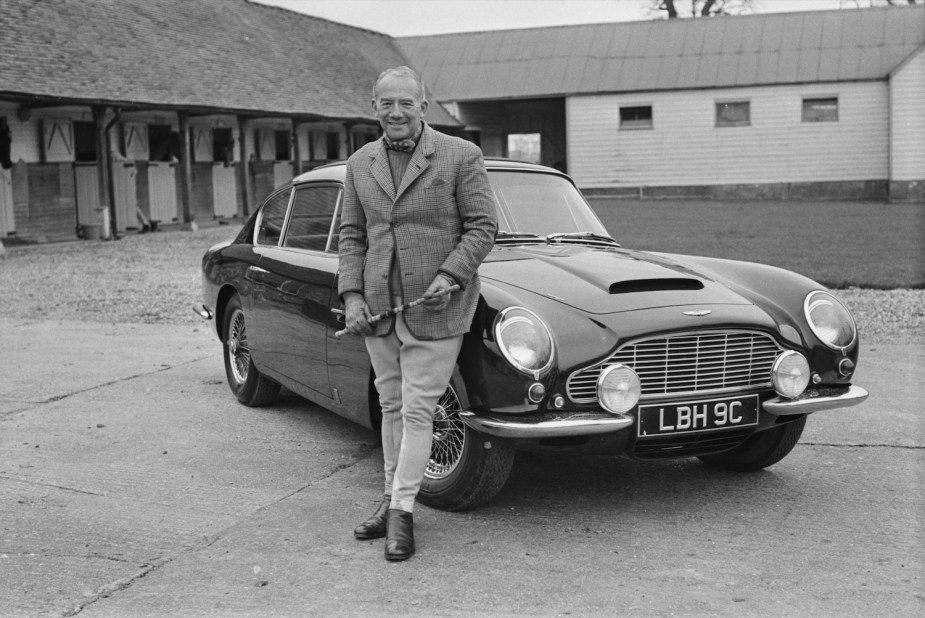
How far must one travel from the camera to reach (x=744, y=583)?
3.65 metres

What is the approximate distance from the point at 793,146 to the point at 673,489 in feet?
107

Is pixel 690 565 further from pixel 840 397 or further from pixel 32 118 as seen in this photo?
pixel 32 118

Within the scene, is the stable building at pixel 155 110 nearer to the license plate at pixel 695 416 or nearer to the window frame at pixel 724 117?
the window frame at pixel 724 117

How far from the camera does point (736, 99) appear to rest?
116ft

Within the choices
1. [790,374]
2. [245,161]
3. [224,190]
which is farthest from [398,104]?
[224,190]

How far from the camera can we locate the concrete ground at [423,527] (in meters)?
3.54

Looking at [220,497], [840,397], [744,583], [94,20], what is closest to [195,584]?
[220,497]

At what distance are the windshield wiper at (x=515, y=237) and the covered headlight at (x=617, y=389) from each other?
1313mm

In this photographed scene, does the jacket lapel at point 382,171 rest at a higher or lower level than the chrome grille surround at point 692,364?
higher

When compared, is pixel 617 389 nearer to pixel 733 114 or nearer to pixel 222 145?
pixel 222 145

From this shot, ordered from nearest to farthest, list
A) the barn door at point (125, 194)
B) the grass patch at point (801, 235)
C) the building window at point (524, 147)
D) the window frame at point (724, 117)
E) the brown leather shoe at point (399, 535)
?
the brown leather shoe at point (399, 535) < the grass patch at point (801, 235) < the barn door at point (125, 194) < the window frame at point (724, 117) < the building window at point (524, 147)

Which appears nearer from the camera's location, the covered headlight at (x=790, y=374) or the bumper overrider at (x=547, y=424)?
the bumper overrider at (x=547, y=424)

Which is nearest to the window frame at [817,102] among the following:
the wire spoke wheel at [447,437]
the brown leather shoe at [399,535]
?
the wire spoke wheel at [447,437]

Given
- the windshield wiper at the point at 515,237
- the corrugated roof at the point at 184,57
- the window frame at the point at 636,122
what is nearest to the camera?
the windshield wiper at the point at 515,237
